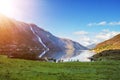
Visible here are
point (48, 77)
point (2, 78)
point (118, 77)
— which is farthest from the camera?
point (118, 77)

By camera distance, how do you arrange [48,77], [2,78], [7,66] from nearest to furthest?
1. [2,78]
2. [48,77]
3. [7,66]

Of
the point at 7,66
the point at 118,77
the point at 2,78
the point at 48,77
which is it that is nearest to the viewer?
the point at 2,78

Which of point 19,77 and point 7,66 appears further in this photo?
point 7,66

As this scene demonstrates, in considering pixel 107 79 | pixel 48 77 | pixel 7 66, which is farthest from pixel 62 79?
pixel 7 66

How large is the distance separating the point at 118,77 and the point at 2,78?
17639 mm

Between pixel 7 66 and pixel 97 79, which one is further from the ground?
pixel 7 66

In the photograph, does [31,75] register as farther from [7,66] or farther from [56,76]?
[7,66]

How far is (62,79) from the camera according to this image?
37312 mm

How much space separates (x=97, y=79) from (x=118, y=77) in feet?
14.1

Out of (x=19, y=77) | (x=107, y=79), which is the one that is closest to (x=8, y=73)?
(x=19, y=77)

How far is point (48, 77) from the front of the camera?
38.2 m

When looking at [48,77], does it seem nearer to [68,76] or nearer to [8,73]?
[68,76]

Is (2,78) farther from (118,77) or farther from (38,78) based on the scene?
(118,77)

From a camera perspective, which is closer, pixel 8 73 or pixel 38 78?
pixel 38 78
